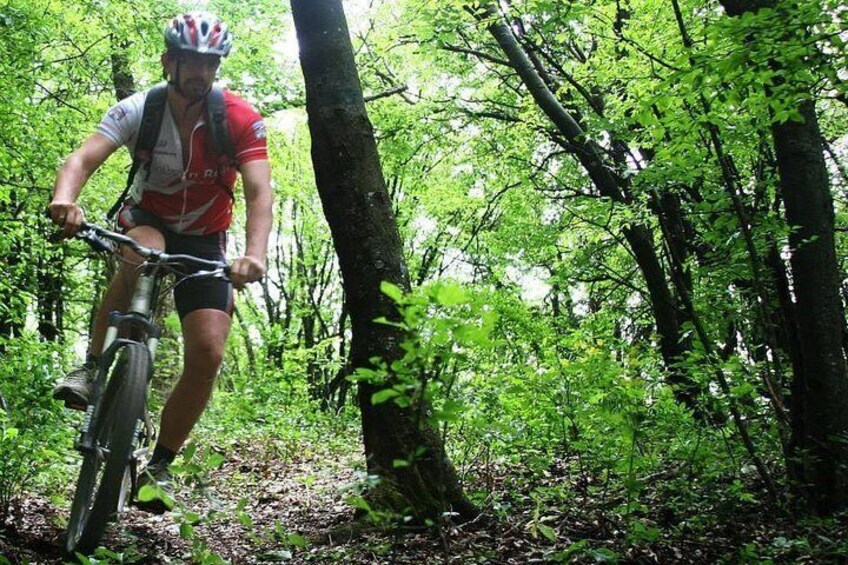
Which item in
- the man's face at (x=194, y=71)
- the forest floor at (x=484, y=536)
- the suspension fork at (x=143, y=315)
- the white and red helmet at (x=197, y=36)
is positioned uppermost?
the white and red helmet at (x=197, y=36)

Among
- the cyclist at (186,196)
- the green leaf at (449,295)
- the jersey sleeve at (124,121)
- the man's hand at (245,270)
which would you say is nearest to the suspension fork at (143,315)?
the cyclist at (186,196)

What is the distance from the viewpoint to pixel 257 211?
3.59 m

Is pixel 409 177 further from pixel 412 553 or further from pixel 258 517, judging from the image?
pixel 412 553

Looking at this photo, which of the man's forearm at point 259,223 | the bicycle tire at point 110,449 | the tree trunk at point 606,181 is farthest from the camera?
the tree trunk at point 606,181

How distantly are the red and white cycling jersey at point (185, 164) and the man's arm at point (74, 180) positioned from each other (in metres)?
0.10

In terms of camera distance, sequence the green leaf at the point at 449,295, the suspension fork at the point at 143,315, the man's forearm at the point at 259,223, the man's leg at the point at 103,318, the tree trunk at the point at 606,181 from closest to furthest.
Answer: the green leaf at the point at 449,295 → the suspension fork at the point at 143,315 → the man's forearm at the point at 259,223 → the man's leg at the point at 103,318 → the tree trunk at the point at 606,181

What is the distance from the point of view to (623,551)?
9.91ft

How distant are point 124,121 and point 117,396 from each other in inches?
53.4

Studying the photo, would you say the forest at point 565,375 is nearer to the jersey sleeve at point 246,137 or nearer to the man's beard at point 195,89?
the jersey sleeve at point 246,137

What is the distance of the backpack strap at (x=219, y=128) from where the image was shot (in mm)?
3646

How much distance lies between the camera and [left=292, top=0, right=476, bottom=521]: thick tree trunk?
12.0 feet

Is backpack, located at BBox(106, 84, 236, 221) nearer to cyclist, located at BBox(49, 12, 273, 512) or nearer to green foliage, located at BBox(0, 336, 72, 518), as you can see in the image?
cyclist, located at BBox(49, 12, 273, 512)


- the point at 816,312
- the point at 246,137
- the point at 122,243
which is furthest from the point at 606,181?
the point at 122,243

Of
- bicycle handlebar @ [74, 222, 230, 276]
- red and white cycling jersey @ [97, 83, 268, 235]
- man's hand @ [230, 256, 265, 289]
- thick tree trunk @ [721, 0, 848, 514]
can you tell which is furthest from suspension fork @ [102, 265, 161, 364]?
thick tree trunk @ [721, 0, 848, 514]
